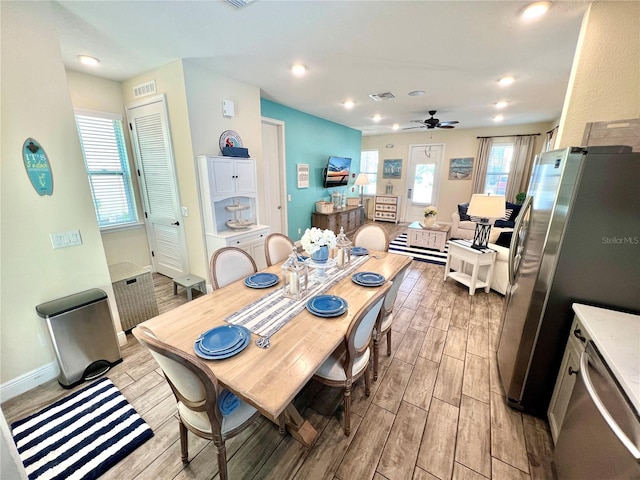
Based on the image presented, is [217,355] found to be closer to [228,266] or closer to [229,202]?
[228,266]

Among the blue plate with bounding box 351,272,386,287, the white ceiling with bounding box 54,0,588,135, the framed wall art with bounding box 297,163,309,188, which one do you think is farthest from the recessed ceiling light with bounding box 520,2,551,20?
the framed wall art with bounding box 297,163,309,188

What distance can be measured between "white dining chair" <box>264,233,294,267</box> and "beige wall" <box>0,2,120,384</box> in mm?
1433

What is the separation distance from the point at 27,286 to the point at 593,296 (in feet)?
11.9

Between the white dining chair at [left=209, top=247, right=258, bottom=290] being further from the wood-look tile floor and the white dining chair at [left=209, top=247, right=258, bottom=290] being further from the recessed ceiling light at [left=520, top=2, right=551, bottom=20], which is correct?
the recessed ceiling light at [left=520, top=2, right=551, bottom=20]

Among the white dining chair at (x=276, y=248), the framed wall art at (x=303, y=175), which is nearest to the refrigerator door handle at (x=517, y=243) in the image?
the white dining chair at (x=276, y=248)

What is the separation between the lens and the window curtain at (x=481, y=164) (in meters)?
6.39

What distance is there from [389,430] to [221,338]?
1231 mm

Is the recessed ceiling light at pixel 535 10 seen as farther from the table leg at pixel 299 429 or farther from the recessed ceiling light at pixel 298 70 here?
the table leg at pixel 299 429

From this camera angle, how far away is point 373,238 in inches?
114

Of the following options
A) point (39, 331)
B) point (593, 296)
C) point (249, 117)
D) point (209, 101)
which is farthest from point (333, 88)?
point (39, 331)

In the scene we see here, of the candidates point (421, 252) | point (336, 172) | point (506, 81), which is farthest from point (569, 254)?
point (336, 172)

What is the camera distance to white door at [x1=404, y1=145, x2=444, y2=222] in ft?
23.7

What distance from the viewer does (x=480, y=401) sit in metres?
1.84

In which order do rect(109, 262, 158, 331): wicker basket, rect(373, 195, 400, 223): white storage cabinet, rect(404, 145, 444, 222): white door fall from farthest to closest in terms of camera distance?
rect(373, 195, 400, 223): white storage cabinet, rect(404, 145, 444, 222): white door, rect(109, 262, 158, 331): wicker basket
